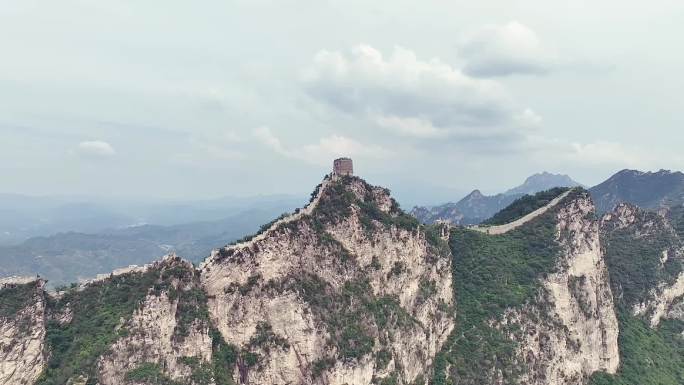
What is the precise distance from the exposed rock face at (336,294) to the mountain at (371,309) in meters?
0.21

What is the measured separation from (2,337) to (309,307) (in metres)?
37.0

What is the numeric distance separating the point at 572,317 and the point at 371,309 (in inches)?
1740

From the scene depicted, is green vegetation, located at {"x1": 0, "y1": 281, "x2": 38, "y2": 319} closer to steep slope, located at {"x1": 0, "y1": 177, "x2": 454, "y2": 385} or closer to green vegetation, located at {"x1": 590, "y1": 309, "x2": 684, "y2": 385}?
steep slope, located at {"x1": 0, "y1": 177, "x2": 454, "y2": 385}

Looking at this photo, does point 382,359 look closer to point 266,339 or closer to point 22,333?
point 266,339

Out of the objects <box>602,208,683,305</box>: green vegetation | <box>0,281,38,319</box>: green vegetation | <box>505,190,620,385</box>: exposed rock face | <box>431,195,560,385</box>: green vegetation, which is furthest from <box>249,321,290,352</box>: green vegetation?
<box>602,208,683,305</box>: green vegetation

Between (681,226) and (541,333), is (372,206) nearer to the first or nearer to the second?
(541,333)

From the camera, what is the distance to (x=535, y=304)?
90312 mm

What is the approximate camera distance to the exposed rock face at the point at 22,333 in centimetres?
5347

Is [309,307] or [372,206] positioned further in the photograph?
[372,206]

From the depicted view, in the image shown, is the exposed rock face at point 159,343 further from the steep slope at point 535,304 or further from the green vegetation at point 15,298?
the steep slope at point 535,304

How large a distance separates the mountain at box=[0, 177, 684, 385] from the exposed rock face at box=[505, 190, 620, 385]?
0.28 metres

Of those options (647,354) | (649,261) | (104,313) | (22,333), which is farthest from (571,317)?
(22,333)

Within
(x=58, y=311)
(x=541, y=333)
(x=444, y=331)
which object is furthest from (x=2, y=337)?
(x=541, y=333)

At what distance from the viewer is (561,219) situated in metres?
105
